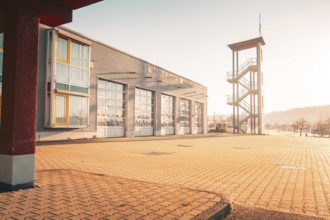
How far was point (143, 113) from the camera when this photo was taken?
28625mm

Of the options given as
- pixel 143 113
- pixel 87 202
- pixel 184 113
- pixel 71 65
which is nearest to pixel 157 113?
pixel 143 113

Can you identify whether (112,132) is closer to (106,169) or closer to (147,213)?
(106,169)

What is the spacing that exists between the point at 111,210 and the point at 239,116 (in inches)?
1505

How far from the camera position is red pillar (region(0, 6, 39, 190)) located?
443 centimetres

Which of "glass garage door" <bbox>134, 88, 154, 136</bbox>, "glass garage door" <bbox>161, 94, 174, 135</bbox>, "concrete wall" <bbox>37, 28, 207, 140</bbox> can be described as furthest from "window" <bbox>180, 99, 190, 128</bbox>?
"glass garage door" <bbox>134, 88, 154, 136</bbox>

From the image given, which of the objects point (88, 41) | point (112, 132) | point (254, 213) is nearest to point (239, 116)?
point (112, 132)

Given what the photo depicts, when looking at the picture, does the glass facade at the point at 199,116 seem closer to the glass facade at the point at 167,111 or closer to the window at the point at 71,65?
the glass facade at the point at 167,111

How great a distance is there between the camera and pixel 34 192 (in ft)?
14.1

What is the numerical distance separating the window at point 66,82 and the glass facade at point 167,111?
46.5 ft

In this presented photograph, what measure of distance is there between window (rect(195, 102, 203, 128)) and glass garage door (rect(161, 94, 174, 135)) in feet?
27.7

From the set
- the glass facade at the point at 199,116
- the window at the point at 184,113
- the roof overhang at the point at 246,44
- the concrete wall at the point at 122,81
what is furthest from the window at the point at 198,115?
the roof overhang at the point at 246,44

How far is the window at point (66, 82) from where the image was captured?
55.5 ft

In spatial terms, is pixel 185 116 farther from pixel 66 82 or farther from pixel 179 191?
pixel 179 191

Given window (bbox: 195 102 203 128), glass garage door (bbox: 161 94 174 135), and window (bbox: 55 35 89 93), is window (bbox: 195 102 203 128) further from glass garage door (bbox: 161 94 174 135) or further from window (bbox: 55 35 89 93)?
window (bbox: 55 35 89 93)
